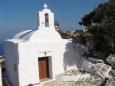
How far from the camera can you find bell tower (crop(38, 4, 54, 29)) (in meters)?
20.4

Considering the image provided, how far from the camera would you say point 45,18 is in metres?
21.0

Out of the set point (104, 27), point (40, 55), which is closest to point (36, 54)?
point (40, 55)

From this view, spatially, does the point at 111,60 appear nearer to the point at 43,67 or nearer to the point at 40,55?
the point at 43,67

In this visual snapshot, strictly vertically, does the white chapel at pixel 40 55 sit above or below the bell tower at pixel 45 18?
below

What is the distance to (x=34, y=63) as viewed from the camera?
1912 cm

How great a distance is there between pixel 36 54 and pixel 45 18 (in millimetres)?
3641

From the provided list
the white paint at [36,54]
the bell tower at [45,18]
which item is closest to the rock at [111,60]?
the white paint at [36,54]

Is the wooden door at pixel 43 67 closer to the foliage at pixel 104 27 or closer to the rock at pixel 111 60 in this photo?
the foliage at pixel 104 27

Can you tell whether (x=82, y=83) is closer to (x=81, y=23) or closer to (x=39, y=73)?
(x=39, y=73)

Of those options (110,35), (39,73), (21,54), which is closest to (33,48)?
(21,54)

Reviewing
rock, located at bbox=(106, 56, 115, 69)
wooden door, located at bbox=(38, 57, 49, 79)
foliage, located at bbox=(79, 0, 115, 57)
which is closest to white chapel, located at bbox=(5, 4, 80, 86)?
wooden door, located at bbox=(38, 57, 49, 79)

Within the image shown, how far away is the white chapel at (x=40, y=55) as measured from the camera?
1877cm

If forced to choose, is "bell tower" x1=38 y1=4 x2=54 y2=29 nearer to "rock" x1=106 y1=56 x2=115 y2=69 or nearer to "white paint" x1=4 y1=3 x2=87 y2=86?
"white paint" x1=4 y1=3 x2=87 y2=86

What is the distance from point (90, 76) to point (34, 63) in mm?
4808
